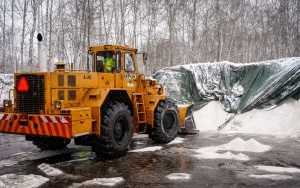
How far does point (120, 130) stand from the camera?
9.17 meters

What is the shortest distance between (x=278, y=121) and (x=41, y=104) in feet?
31.0

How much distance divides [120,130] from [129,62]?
85.8 inches

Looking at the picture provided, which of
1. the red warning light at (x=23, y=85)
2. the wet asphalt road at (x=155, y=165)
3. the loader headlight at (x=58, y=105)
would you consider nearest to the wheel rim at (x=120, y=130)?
the wet asphalt road at (x=155, y=165)

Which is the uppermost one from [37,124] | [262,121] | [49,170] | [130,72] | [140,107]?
[130,72]

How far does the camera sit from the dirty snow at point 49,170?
7.23 metres

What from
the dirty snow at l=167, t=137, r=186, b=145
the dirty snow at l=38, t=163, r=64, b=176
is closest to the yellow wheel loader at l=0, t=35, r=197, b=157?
the dirty snow at l=38, t=163, r=64, b=176

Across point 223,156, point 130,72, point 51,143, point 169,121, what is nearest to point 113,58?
point 130,72

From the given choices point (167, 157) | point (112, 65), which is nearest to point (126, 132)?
point (167, 157)

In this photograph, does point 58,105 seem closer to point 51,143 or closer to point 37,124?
point 37,124

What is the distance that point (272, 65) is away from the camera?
1519cm

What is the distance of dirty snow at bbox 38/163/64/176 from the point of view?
7.23 metres

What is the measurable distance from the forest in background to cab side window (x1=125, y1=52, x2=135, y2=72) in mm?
13587

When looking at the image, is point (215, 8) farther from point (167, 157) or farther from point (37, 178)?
point (37, 178)

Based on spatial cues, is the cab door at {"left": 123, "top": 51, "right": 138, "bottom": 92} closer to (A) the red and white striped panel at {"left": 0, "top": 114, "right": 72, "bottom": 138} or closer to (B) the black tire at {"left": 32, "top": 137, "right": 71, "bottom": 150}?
(B) the black tire at {"left": 32, "top": 137, "right": 71, "bottom": 150}
